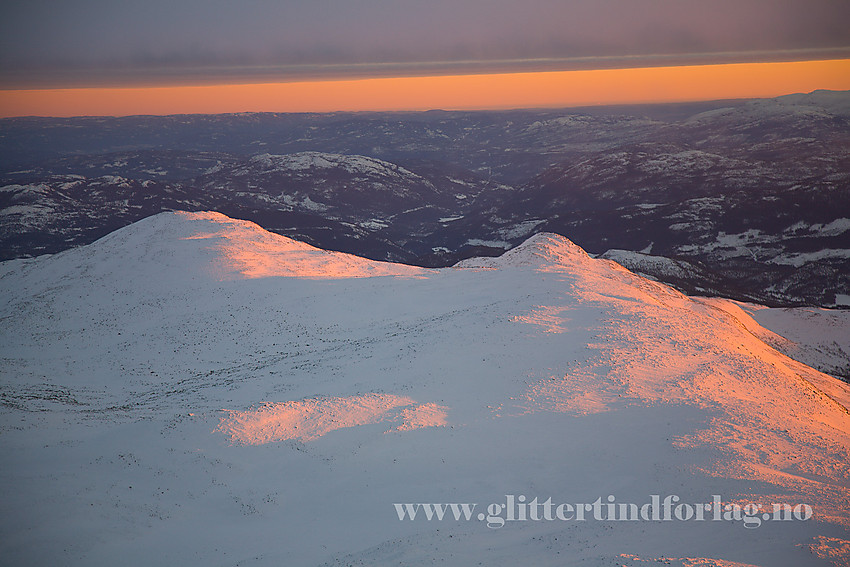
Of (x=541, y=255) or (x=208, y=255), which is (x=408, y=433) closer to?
(x=208, y=255)

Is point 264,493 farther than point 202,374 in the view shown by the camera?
No

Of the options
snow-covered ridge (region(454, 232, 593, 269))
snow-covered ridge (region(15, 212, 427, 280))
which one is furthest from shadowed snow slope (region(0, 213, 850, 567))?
snow-covered ridge (region(454, 232, 593, 269))

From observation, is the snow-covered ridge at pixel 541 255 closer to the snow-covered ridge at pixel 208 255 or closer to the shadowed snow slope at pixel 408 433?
the snow-covered ridge at pixel 208 255

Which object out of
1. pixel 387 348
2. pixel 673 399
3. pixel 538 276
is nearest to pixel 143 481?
pixel 387 348

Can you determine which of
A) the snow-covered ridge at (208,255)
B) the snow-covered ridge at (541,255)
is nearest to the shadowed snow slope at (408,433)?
the snow-covered ridge at (208,255)

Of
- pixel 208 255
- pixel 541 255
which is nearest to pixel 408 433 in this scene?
pixel 208 255

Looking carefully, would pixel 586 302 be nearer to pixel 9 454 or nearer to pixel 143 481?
pixel 143 481

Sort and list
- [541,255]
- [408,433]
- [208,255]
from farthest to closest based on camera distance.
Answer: [541,255], [208,255], [408,433]

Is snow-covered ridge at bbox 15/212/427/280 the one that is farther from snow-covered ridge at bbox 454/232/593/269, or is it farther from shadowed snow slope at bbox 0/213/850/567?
snow-covered ridge at bbox 454/232/593/269
